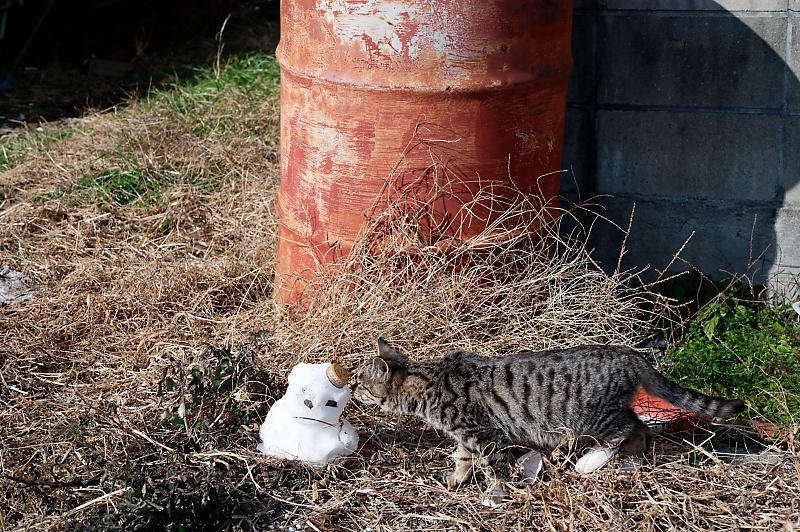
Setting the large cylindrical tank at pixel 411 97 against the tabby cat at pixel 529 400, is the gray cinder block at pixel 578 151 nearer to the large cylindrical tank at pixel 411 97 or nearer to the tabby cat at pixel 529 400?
the large cylindrical tank at pixel 411 97

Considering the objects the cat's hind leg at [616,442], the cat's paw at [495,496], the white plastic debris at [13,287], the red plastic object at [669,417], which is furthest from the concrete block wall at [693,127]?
the white plastic debris at [13,287]

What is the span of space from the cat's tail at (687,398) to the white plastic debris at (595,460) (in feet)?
0.86

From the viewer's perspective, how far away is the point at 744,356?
11.6ft

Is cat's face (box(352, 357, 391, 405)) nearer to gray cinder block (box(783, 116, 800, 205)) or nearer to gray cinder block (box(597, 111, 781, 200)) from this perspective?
gray cinder block (box(597, 111, 781, 200))

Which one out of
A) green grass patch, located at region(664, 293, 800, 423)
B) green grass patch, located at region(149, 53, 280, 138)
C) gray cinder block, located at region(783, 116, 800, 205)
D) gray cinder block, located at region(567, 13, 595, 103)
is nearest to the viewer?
green grass patch, located at region(664, 293, 800, 423)

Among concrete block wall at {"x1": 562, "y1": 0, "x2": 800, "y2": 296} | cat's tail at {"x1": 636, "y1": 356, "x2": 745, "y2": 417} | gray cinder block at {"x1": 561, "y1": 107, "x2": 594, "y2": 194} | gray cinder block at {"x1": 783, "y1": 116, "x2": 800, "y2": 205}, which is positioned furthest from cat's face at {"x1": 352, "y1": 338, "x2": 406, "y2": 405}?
gray cinder block at {"x1": 783, "y1": 116, "x2": 800, "y2": 205}

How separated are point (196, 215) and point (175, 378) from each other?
5.78 ft

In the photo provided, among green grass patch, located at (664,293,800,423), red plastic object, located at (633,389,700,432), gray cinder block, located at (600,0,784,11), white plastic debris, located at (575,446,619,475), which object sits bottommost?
white plastic debris, located at (575,446,619,475)

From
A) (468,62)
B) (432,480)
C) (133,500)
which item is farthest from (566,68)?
(133,500)

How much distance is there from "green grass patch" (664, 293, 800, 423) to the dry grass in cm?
23

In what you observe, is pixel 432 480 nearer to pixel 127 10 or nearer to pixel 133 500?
pixel 133 500

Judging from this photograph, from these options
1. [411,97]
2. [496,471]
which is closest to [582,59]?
[411,97]

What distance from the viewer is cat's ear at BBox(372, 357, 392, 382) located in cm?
280

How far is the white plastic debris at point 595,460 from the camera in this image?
9.11 feet
